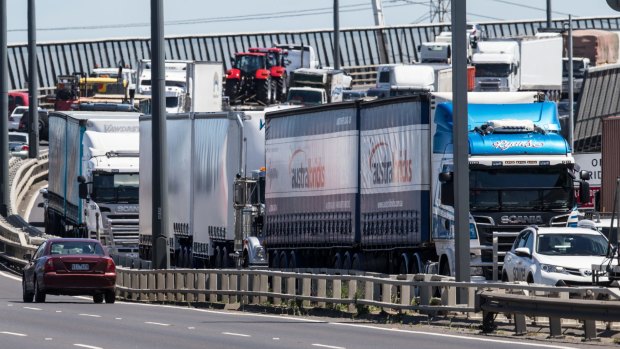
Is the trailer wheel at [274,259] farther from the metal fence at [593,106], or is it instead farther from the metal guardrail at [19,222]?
the metal fence at [593,106]

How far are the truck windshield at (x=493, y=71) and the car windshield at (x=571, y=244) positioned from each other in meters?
50.6

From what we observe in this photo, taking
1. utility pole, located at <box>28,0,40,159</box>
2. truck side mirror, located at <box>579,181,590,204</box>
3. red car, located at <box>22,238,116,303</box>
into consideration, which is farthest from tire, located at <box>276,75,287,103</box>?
truck side mirror, located at <box>579,181,590,204</box>

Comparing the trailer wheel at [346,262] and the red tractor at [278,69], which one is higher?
the red tractor at [278,69]

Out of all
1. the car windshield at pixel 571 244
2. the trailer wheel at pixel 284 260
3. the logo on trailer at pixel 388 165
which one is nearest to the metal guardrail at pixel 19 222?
the trailer wheel at pixel 284 260

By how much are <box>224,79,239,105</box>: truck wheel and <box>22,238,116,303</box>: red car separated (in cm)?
4993

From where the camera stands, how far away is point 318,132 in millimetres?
38906

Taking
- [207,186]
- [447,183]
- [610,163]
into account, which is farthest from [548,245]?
[610,163]

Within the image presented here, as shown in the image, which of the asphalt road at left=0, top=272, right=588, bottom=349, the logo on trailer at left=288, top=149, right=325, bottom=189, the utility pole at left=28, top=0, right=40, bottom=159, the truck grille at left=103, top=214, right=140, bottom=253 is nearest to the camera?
the asphalt road at left=0, top=272, right=588, bottom=349

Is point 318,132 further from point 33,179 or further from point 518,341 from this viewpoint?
point 33,179

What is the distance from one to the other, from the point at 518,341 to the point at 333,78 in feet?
214

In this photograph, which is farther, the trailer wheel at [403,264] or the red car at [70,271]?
the red car at [70,271]

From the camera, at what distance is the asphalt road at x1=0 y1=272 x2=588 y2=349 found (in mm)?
22516

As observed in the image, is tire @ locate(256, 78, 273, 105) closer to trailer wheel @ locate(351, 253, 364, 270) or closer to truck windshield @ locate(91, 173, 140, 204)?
truck windshield @ locate(91, 173, 140, 204)

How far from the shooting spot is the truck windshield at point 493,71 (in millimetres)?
80625
